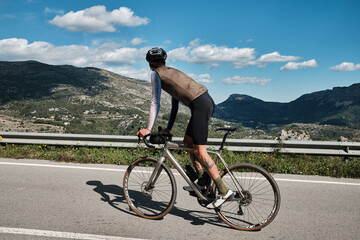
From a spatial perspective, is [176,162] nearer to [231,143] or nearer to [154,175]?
[154,175]

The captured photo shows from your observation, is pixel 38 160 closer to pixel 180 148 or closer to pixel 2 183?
pixel 2 183

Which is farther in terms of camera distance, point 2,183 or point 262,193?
point 2,183

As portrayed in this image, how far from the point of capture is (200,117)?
315 cm

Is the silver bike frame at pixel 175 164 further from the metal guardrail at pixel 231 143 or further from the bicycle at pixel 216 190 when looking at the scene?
the metal guardrail at pixel 231 143

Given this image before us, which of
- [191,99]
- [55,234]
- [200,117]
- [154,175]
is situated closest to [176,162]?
[154,175]

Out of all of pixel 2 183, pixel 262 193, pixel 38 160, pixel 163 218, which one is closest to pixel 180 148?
pixel 163 218

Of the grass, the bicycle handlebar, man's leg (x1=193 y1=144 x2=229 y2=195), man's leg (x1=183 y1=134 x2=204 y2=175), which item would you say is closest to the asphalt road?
the grass

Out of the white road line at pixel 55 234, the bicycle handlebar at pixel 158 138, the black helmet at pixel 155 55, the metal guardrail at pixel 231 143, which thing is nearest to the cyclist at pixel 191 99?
the black helmet at pixel 155 55

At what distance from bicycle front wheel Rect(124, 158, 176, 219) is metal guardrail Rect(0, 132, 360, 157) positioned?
2.63m

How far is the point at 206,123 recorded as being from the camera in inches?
125

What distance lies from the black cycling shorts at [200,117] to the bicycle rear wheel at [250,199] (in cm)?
54

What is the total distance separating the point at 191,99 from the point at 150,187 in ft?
4.32

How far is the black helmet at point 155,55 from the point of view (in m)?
3.17

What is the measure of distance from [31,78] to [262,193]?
728 feet
